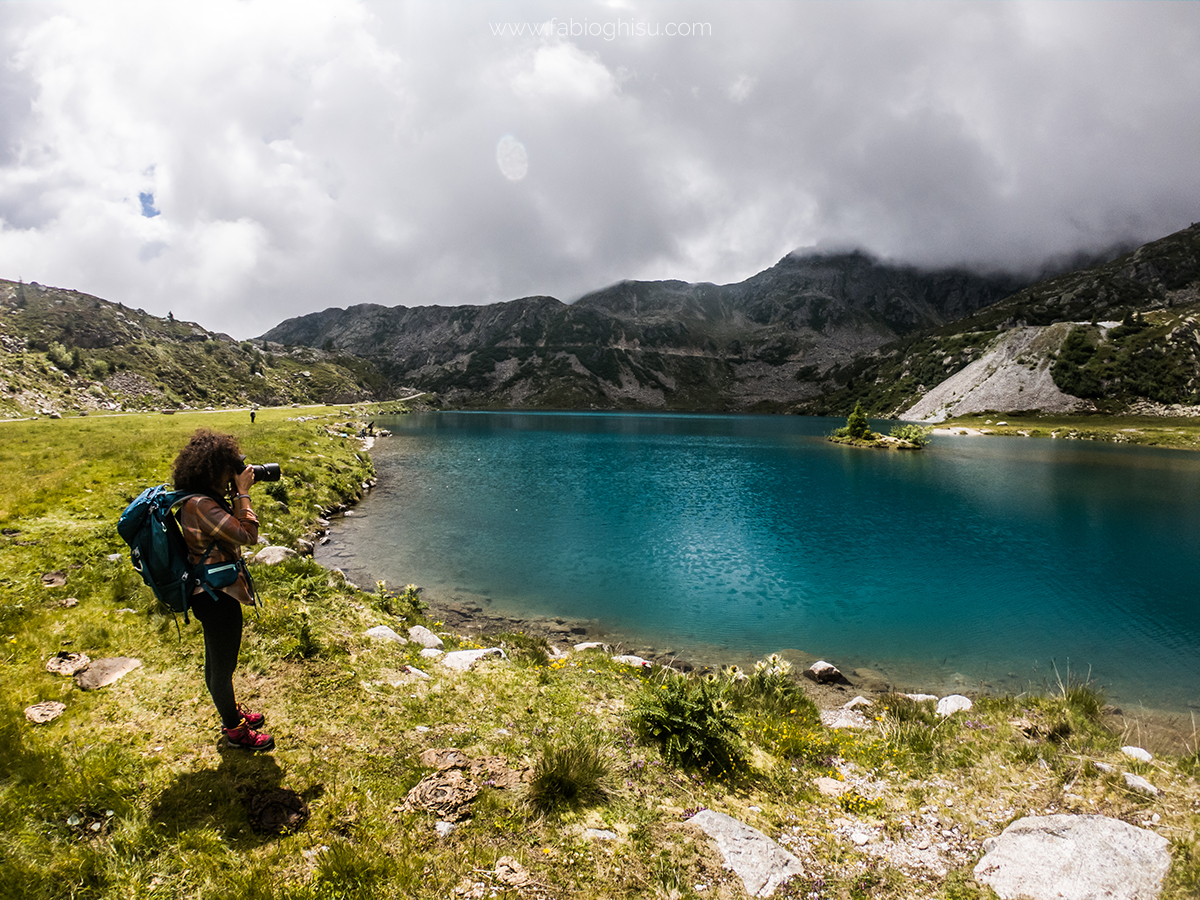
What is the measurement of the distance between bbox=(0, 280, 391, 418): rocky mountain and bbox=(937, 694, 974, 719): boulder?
115650mm

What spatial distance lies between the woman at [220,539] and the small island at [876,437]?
100763mm

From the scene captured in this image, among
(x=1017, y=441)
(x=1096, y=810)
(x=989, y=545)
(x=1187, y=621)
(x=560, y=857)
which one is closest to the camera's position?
(x=560, y=857)

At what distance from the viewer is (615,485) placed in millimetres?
50281

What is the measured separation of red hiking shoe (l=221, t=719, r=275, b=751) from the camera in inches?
270

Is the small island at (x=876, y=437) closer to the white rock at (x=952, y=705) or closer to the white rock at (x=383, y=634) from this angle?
the white rock at (x=952, y=705)

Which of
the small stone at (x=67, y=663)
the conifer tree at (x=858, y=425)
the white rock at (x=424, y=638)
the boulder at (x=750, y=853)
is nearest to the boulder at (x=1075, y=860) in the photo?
the boulder at (x=750, y=853)

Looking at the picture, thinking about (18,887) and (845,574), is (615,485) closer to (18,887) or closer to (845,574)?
(845,574)

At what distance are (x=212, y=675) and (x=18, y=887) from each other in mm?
2450

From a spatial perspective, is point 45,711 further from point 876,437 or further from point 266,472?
point 876,437

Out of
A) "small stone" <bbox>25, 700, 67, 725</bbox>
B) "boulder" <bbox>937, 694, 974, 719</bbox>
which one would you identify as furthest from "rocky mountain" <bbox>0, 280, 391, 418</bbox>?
"boulder" <bbox>937, 694, 974, 719</bbox>

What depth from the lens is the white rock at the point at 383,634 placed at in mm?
12129

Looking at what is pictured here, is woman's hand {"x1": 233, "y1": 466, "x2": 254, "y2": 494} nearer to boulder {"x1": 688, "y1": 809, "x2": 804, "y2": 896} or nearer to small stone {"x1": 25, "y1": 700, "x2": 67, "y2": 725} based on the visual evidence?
small stone {"x1": 25, "y1": 700, "x2": 67, "y2": 725}

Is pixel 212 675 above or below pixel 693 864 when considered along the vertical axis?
above

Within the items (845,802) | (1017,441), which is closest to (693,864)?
(845,802)
